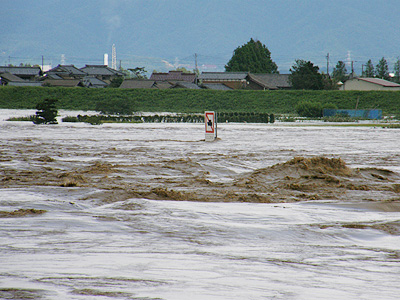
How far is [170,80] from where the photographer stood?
88.1m

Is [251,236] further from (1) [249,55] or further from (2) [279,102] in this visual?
(1) [249,55]

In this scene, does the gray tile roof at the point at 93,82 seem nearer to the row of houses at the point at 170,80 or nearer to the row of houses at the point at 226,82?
the row of houses at the point at 170,80

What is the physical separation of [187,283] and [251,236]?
1.86m

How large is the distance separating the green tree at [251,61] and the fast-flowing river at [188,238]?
88.0 meters

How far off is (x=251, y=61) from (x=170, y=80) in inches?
684

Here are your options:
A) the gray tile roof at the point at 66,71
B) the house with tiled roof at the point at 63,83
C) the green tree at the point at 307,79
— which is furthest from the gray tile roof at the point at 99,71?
the green tree at the point at 307,79

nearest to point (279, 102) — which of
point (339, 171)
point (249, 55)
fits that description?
point (249, 55)

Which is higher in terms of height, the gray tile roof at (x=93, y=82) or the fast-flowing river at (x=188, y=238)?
the gray tile roof at (x=93, y=82)

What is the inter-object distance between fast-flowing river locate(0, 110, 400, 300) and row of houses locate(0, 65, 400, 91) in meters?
67.1

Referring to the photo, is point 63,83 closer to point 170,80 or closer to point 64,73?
point 64,73

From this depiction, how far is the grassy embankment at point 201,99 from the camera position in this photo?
62531mm

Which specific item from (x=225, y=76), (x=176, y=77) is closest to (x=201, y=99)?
(x=225, y=76)

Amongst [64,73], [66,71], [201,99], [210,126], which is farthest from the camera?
[66,71]

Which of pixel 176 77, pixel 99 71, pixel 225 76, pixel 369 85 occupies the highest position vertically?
pixel 99 71
